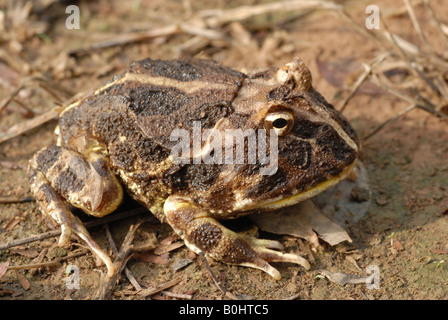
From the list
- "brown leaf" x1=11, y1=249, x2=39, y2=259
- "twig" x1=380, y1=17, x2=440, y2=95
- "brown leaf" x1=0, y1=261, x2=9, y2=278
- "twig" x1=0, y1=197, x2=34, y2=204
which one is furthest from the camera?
"twig" x1=380, y1=17, x2=440, y2=95

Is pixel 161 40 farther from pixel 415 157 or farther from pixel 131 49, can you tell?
pixel 415 157

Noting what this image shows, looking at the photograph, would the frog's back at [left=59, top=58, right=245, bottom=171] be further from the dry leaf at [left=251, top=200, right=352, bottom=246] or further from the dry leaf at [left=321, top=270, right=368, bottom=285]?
the dry leaf at [left=321, top=270, right=368, bottom=285]

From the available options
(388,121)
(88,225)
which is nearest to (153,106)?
(88,225)

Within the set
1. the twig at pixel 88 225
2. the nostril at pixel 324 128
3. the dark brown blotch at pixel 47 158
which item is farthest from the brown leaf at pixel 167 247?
the nostril at pixel 324 128

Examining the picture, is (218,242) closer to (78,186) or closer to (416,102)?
(78,186)

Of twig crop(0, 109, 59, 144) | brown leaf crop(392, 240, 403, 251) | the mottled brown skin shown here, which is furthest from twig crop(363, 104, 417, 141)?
twig crop(0, 109, 59, 144)

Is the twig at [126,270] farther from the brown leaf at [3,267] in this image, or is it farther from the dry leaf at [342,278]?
the dry leaf at [342,278]

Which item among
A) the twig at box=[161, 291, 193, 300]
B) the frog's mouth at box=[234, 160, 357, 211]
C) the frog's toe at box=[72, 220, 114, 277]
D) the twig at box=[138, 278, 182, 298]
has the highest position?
the frog's mouth at box=[234, 160, 357, 211]
